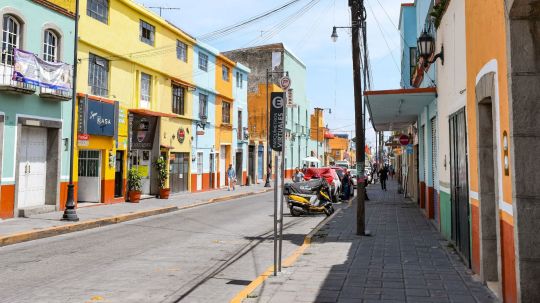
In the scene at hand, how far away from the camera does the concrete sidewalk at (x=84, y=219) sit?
1179cm

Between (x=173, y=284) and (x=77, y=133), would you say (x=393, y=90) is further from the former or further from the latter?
(x=77, y=133)

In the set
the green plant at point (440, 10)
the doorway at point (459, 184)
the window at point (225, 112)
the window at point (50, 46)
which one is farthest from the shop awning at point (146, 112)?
the doorway at point (459, 184)

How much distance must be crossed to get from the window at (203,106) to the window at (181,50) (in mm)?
3203

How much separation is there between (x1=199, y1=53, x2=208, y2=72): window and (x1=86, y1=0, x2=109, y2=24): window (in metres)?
9.66

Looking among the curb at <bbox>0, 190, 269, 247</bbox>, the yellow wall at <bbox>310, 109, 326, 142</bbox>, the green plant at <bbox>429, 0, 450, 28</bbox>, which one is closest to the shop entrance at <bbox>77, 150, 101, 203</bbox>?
the curb at <bbox>0, 190, 269, 247</bbox>

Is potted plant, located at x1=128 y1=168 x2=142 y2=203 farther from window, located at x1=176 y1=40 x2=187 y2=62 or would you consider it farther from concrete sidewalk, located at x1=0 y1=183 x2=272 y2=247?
window, located at x1=176 y1=40 x2=187 y2=62

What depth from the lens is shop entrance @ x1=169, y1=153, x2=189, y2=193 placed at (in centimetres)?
2559

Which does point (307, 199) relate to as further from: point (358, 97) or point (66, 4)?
point (66, 4)

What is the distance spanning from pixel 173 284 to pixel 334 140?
87483 mm

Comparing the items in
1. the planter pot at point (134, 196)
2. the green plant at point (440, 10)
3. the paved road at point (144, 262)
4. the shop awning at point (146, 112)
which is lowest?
the paved road at point (144, 262)

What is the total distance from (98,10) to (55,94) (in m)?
5.15

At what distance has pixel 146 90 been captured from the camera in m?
22.9

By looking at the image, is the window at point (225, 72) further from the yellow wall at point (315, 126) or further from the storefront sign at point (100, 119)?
the yellow wall at point (315, 126)

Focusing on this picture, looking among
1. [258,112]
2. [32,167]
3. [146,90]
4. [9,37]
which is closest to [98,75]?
[146,90]
